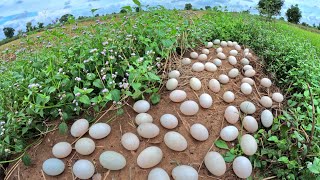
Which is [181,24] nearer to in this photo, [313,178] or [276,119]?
[276,119]

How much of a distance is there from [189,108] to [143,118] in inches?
10.9

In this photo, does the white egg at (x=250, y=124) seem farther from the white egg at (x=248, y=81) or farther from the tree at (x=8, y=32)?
the tree at (x=8, y=32)

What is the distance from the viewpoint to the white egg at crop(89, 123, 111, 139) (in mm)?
1767

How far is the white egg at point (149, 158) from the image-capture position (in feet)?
5.51

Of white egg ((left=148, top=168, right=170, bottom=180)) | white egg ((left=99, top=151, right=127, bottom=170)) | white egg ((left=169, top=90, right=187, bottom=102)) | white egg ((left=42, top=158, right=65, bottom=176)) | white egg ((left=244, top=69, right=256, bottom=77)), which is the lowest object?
white egg ((left=42, top=158, right=65, bottom=176))

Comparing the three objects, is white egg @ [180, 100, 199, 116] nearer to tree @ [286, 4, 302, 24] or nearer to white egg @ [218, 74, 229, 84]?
white egg @ [218, 74, 229, 84]

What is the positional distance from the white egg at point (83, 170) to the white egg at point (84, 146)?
7cm

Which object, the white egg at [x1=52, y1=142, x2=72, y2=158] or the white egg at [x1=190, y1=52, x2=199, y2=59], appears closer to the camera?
the white egg at [x1=52, y1=142, x2=72, y2=158]

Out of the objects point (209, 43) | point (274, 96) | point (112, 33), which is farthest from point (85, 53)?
point (274, 96)

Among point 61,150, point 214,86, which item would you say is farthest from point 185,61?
point 61,150

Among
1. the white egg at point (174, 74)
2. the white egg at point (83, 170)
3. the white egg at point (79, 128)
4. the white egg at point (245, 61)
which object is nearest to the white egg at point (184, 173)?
the white egg at point (83, 170)

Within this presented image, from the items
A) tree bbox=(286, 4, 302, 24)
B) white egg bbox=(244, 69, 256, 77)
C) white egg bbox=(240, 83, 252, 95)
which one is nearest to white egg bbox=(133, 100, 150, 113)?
white egg bbox=(240, 83, 252, 95)

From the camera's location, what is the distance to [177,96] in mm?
1964

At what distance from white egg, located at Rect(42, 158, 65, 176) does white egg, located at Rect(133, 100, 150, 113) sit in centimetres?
50
